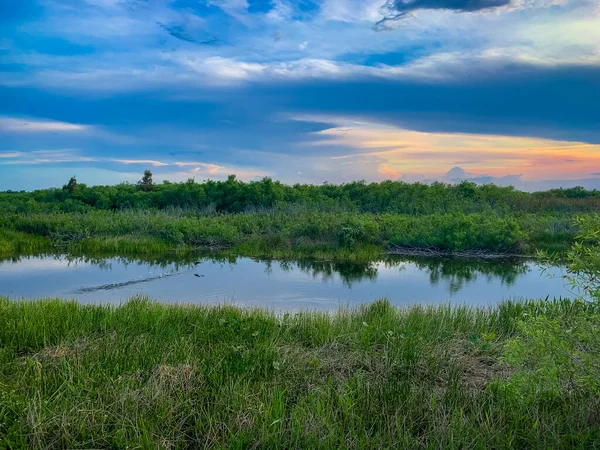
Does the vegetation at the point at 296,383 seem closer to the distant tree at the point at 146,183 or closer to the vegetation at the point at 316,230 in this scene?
the vegetation at the point at 316,230

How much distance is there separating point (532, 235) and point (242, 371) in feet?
50.0

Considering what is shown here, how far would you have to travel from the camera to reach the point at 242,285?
10883 millimetres

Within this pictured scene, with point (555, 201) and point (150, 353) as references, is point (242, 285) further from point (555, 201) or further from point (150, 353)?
point (555, 201)

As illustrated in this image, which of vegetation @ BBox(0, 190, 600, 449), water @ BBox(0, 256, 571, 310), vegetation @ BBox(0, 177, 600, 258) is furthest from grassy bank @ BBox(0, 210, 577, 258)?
vegetation @ BBox(0, 190, 600, 449)

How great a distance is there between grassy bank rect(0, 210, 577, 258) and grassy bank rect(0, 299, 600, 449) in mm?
10016

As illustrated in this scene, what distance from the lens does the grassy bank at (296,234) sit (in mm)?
15555

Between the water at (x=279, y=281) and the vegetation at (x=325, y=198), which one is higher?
the vegetation at (x=325, y=198)

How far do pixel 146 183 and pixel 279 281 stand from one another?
26.8 meters

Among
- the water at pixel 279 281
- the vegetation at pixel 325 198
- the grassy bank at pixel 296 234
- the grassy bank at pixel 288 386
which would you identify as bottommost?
the water at pixel 279 281

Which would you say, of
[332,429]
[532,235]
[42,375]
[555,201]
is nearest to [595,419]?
[332,429]

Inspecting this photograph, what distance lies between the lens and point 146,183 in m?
35.5

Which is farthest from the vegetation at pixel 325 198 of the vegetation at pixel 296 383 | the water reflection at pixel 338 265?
the vegetation at pixel 296 383

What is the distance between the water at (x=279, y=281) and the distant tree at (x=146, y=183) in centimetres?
2120

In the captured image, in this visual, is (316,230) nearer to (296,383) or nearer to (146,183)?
(296,383)
